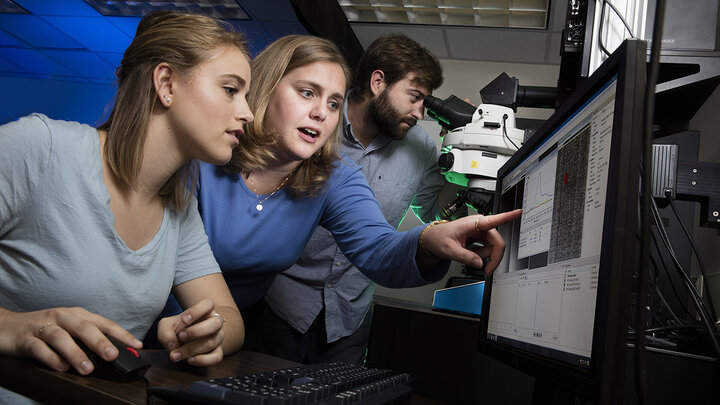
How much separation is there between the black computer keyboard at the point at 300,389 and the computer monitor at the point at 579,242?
183 mm

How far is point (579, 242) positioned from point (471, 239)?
1.03ft

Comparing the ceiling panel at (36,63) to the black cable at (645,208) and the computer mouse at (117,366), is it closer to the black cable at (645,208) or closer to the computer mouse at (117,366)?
the computer mouse at (117,366)

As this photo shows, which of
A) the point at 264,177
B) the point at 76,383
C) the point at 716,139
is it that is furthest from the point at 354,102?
the point at 76,383

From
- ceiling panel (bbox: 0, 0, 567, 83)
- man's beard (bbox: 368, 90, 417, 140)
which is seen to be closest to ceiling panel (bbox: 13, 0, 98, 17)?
ceiling panel (bbox: 0, 0, 567, 83)

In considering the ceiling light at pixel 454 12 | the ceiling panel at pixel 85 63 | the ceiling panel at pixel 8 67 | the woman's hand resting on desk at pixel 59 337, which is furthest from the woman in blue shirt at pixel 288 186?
the ceiling panel at pixel 8 67

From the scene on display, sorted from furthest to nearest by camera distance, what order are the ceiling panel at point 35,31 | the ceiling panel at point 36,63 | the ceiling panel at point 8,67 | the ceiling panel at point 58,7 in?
the ceiling panel at point 8,67, the ceiling panel at point 36,63, the ceiling panel at point 35,31, the ceiling panel at point 58,7

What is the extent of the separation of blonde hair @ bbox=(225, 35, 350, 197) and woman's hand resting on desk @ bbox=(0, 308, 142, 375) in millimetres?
633

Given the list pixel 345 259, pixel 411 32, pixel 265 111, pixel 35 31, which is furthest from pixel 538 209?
pixel 35 31

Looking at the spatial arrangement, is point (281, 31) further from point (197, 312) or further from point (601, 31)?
point (197, 312)

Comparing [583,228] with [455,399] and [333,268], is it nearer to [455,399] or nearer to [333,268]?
[455,399]

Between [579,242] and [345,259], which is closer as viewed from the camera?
[579,242]

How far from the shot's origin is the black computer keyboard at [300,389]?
50 centimetres

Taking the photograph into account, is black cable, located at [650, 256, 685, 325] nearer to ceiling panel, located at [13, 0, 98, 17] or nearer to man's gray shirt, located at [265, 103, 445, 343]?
man's gray shirt, located at [265, 103, 445, 343]

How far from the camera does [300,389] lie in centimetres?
55
